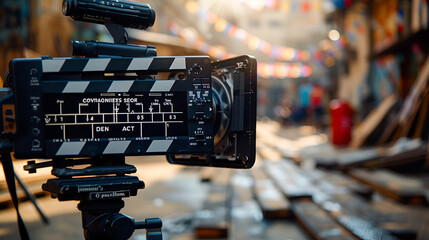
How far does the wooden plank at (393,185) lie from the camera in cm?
395

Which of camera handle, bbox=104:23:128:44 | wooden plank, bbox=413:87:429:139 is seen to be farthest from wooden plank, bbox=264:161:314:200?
camera handle, bbox=104:23:128:44

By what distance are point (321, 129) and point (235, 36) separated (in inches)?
200

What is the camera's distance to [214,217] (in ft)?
10.4

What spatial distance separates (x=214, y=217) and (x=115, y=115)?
5.62 feet

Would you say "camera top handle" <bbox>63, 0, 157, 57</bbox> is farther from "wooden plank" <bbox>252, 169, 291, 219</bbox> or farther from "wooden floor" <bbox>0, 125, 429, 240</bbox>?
"wooden plank" <bbox>252, 169, 291, 219</bbox>

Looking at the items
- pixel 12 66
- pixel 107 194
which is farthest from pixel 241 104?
pixel 12 66

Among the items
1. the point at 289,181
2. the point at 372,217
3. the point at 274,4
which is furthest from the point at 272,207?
the point at 274,4

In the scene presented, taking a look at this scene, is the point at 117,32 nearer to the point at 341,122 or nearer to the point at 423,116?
the point at 423,116

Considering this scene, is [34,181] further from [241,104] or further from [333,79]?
[333,79]

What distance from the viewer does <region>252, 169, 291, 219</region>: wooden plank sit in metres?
3.44

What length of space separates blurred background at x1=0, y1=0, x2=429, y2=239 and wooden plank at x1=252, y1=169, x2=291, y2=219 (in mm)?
13

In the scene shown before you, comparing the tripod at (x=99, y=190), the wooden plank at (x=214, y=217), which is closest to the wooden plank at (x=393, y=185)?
the wooden plank at (x=214, y=217)

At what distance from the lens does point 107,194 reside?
172 cm

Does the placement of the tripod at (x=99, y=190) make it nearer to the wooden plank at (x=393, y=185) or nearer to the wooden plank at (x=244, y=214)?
the wooden plank at (x=244, y=214)
